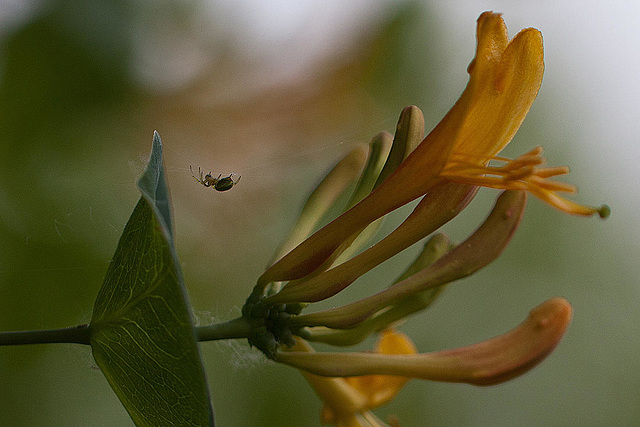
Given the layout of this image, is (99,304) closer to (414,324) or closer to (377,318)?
(377,318)

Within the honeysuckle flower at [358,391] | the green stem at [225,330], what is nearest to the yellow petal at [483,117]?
the green stem at [225,330]

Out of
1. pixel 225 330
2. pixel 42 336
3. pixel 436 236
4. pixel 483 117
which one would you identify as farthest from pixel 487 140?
pixel 42 336

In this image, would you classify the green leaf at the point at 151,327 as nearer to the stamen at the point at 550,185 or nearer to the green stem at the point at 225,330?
the green stem at the point at 225,330

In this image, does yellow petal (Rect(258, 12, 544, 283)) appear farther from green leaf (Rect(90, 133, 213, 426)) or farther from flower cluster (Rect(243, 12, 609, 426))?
green leaf (Rect(90, 133, 213, 426))

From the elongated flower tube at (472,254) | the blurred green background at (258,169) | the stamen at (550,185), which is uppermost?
the stamen at (550,185)

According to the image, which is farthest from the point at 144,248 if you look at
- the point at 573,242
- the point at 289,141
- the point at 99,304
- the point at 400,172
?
the point at 573,242

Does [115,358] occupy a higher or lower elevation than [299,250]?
lower
